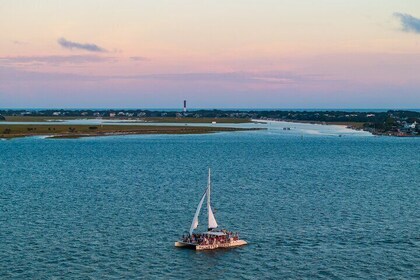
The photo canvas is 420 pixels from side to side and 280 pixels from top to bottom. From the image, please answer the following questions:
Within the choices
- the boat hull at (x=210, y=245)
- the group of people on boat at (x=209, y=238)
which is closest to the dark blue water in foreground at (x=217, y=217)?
the boat hull at (x=210, y=245)

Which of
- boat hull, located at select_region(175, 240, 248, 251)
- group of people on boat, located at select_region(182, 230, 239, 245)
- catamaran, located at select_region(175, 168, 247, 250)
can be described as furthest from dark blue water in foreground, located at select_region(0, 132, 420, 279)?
group of people on boat, located at select_region(182, 230, 239, 245)

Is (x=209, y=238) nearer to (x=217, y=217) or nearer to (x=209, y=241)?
(x=209, y=241)

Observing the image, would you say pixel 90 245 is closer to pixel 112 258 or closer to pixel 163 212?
pixel 112 258

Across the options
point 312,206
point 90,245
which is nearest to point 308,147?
point 312,206

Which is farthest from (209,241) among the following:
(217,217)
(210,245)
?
(217,217)

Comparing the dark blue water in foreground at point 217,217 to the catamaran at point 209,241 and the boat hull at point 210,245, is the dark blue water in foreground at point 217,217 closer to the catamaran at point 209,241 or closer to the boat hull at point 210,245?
the boat hull at point 210,245

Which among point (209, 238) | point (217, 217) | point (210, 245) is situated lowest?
point (210, 245)
